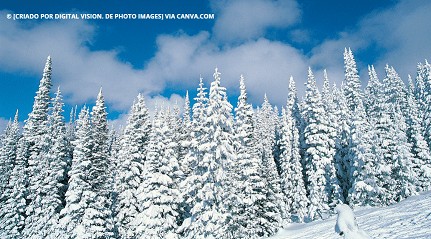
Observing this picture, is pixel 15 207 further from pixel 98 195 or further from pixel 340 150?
pixel 340 150

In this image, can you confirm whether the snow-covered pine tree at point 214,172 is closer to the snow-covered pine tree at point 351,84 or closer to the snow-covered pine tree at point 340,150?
the snow-covered pine tree at point 340,150

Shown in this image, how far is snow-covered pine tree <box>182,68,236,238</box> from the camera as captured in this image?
89.8 feet

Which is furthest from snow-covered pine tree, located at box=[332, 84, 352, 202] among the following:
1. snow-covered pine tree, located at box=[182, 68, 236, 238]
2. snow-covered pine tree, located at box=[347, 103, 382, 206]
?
snow-covered pine tree, located at box=[182, 68, 236, 238]

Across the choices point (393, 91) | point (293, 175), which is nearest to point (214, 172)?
point (293, 175)

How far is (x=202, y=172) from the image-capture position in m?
29.7

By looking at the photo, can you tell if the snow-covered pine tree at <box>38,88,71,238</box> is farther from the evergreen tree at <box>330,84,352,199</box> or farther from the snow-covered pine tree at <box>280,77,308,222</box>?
the evergreen tree at <box>330,84,352,199</box>

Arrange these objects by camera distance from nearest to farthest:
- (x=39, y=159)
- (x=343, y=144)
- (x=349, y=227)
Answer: (x=349, y=227), (x=343, y=144), (x=39, y=159)

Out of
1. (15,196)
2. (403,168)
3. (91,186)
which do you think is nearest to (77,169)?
(91,186)

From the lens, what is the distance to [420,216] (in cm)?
1784

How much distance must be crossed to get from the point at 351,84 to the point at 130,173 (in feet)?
109

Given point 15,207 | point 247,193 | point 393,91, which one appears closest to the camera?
point 247,193

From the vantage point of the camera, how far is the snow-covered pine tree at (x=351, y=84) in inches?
1825

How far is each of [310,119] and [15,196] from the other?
4291 centimetres

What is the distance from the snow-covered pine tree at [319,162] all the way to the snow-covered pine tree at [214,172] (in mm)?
18066
